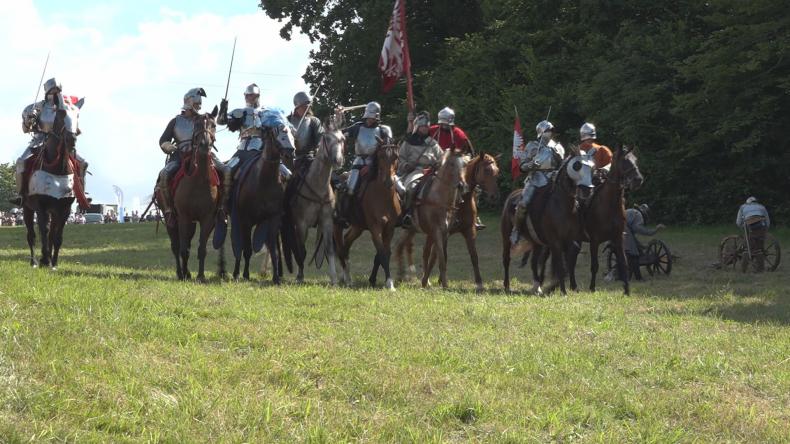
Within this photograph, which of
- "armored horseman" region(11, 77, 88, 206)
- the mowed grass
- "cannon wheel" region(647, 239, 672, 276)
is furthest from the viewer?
"cannon wheel" region(647, 239, 672, 276)

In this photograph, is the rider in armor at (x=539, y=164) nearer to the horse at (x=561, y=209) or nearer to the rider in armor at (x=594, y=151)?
the horse at (x=561, y=209)

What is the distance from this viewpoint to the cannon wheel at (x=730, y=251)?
2469 cm

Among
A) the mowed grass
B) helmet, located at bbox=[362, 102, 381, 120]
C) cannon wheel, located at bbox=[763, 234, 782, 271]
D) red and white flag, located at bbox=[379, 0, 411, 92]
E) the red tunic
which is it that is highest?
red and white flag, located at bbox=[379, 0, 411, 92]

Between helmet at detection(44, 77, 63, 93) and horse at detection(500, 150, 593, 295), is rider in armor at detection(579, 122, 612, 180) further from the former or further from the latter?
helmet at detection(44, 77, 63, 93)

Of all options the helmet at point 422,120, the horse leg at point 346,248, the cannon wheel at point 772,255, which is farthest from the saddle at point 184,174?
the cannon wheel at point 772,255

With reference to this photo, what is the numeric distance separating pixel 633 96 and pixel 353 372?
2607 centimetres

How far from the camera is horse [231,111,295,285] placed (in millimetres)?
15727

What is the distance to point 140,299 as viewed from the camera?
11.2 metres

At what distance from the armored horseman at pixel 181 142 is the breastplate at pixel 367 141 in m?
2.36

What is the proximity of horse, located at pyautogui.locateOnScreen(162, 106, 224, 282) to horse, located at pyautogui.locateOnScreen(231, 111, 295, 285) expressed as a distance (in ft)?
2.02

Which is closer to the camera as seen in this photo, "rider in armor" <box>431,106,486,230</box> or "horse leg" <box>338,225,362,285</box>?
"horse leg" <box>338,225,362,285</box>

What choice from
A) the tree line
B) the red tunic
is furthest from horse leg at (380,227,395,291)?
the tree line

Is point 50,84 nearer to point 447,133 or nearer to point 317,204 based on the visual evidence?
point 317,204

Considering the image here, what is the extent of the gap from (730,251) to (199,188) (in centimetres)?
1480
